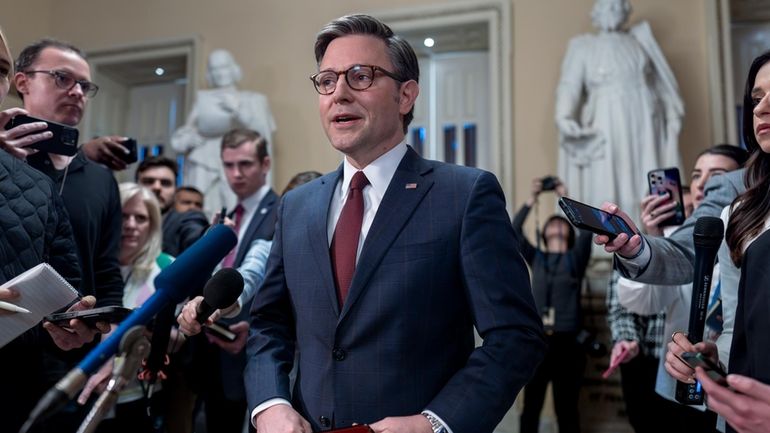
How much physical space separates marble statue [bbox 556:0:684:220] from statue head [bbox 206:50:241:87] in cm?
340

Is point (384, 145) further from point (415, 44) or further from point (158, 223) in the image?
point (415, 44)

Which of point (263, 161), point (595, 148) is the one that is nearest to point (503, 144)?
point (595, 148)

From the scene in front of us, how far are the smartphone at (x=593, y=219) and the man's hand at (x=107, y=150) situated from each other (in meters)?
2.04

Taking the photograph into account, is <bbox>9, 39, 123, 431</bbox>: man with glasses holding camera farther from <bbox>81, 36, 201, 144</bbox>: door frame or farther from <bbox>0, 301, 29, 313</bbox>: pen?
<bbox>81, 36, 201, 144</bbox>: door frame

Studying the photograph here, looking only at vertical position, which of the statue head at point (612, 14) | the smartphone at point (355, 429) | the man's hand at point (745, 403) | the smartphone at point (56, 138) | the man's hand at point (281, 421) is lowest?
the man's hand at point (281, 421)

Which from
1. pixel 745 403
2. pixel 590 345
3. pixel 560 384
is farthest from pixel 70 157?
pixel 560 384

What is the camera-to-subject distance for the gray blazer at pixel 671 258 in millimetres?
1842

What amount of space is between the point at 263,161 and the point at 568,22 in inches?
176

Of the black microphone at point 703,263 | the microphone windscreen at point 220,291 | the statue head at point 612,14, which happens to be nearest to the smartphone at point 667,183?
the black microphone at point 703,263

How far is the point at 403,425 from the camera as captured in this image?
1.45 meters

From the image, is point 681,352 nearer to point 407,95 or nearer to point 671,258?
point 671,258

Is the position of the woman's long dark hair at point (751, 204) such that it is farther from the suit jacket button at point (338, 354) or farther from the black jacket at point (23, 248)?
the black jacket at point (23, 248)

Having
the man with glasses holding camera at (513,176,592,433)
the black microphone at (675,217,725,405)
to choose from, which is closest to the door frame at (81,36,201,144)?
the man with glasses holding camera at (513,176,592,433)

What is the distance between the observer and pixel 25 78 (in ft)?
8.36
